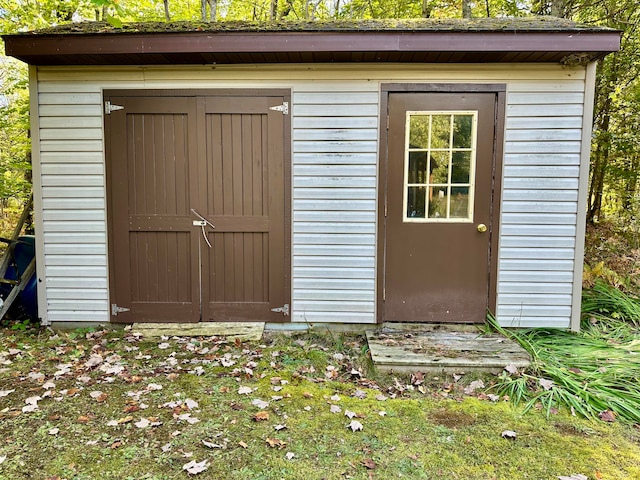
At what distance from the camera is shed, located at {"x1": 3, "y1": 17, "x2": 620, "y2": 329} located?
A: 3.74 metres

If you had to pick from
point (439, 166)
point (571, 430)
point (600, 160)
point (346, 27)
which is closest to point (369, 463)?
point (571, 430)

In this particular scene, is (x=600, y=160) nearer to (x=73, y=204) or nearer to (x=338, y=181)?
(x=338, y=181)

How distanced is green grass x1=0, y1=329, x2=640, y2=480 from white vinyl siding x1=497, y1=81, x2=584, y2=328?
55.8 inches

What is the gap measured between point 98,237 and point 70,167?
0.72m

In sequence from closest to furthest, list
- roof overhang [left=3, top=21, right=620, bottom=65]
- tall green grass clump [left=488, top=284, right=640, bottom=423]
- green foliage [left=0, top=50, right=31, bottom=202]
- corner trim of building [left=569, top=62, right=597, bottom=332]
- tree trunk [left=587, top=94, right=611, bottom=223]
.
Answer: tall green grass clump [left=488, top=284, right=640, bottom=423] → roof overhang [left=3, top=21, right=620, bottom=65] → corner trim of building [left=569, top=62, right=597, bottom=332] → tree trunk [left=587, top=94, right=611, bottom=223] → green foliage [left=0, top=50, right=31, bottom=202]

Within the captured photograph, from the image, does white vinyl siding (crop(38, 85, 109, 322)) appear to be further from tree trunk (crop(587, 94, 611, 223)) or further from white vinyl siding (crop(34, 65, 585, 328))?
tree trunk (crop(587, 94, 611, 223))

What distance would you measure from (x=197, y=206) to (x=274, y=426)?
2.27 m

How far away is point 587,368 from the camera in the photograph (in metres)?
3.15

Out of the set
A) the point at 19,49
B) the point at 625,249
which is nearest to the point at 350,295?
the point at 19,49

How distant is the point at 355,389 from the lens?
3021 millimetres

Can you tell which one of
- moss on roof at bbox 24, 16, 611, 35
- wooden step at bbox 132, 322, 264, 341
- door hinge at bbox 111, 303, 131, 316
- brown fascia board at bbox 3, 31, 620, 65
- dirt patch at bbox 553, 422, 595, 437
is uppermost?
moss on roof at bbox 24, 16, 611, 35

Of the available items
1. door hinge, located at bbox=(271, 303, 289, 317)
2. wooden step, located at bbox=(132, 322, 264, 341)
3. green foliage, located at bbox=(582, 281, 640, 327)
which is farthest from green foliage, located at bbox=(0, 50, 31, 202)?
green foliage, located at bbox=(582, 281, 640, 327)

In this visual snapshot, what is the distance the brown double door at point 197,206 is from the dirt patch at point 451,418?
5.89 feet

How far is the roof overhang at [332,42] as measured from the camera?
3.32 m
